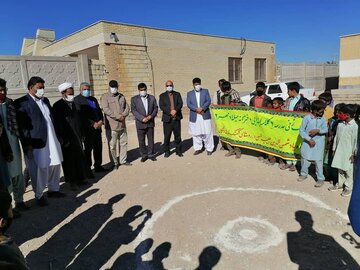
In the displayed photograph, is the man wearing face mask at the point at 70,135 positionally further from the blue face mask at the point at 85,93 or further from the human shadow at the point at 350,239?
the human shadow at the point at 350,239

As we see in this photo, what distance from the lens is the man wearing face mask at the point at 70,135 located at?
514 cm

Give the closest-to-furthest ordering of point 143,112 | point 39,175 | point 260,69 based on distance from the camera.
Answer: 1. point 39,175
2. point 143,112
3. point 260,69

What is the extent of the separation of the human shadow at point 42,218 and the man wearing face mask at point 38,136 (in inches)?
8.7

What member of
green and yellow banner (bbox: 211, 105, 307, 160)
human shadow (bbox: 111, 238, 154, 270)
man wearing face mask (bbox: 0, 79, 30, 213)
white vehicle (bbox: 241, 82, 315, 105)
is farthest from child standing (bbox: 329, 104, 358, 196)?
white vehicle (bbox: 241, 82, 315, 105)

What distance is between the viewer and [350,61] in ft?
82.2

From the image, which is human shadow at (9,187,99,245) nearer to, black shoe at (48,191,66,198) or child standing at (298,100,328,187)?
black shoe at (48,191,66,198)

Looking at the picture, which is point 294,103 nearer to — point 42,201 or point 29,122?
point 29,122

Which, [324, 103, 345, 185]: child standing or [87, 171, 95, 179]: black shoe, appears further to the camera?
[87, 171, 95, 179]: black shoe

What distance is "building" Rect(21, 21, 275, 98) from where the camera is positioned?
47.4 feet

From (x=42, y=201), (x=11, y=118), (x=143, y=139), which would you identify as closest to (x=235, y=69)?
(x=143, y=139)

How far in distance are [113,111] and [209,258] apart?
421 cm

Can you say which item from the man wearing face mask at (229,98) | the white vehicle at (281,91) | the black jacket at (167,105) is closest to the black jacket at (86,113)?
the black jacket at (167,105)

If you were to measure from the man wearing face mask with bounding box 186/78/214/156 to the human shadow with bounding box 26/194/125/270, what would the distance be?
11.3 feet

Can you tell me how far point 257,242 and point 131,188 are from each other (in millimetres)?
2714
